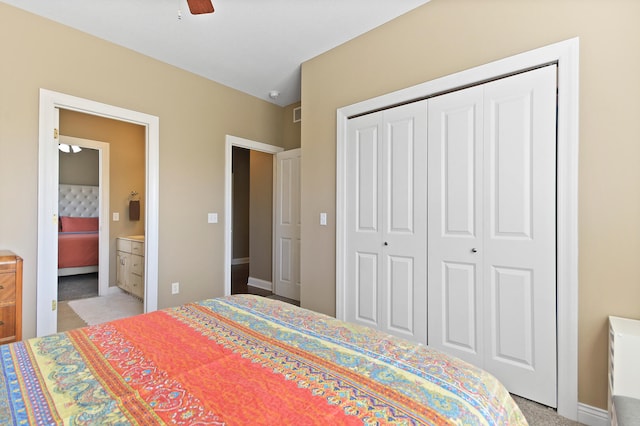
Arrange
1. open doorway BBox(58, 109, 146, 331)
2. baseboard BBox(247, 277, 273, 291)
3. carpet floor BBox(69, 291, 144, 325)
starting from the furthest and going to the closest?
baseboard BBox(247, 277, 273, 291), open doorway BBox(58, 109, 146, 331), carpet floor BBox(69, 291, 144, 325)

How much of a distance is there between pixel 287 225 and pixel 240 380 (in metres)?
3.42

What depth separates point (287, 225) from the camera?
4.27 meters

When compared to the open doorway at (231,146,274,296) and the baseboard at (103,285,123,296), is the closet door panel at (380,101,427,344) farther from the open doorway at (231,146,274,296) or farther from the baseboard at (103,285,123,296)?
the baseboard at (103,285,123,296)

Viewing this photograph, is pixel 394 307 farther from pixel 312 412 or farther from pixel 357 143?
pixel 312 412

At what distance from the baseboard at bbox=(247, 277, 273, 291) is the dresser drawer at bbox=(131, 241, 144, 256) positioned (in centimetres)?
171

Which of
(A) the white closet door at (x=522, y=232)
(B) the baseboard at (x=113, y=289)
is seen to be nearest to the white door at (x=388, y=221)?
(A) the white closet door at (x=522, y=232)

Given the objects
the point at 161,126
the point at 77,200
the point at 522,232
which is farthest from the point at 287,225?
the point at 77,200

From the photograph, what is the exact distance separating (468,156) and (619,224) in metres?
0.89

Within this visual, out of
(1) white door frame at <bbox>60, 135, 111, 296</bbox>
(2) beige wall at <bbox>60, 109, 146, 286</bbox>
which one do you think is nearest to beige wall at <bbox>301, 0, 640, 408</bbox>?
(2) beige wall at <bbox>60, 109, 146, 286</bbox>

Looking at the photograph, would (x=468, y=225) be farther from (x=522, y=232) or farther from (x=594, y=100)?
(x=594, y=100)

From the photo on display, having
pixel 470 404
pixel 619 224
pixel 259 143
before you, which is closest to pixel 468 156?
pixel 619 224

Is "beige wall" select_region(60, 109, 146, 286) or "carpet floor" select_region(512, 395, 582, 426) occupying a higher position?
"beige wall" select_region(60, 109, 146, 286)

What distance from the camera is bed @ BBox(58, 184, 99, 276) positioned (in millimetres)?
5051

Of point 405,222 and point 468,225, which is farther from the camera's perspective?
point 405,222
